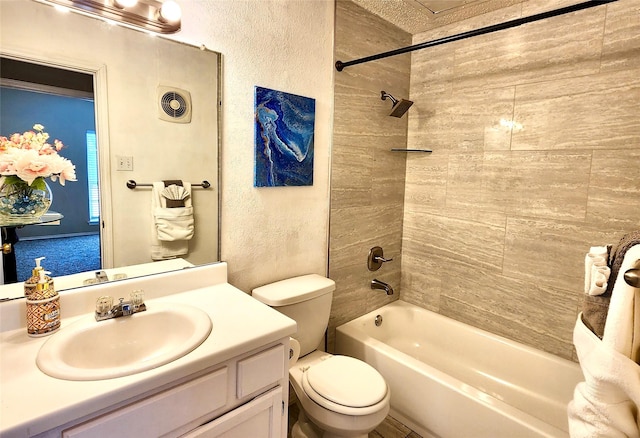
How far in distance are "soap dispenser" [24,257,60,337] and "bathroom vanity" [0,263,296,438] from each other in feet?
0.11

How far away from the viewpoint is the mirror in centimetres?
114

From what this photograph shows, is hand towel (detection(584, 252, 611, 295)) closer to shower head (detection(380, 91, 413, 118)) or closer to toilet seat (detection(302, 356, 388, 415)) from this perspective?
toilet seat (detection(302, 356, 388, 415))

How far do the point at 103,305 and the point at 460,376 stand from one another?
2035 mm

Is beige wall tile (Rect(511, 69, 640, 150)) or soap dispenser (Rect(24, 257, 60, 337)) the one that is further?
beige wall tile (Rect(511, 69, 640, 150))

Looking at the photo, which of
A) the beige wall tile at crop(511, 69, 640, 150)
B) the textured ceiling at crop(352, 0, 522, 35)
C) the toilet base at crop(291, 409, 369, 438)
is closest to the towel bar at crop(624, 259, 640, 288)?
the beige wall tile at crop(511, 69, 640, 150)

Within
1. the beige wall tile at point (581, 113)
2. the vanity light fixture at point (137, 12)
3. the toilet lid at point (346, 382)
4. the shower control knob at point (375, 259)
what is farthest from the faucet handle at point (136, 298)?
the beige wall tile at point (581, 113)

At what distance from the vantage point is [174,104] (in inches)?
56.1

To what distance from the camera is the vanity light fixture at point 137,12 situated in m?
1.18

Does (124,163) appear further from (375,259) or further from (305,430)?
(375,259)

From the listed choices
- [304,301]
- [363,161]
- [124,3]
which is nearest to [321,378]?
[304,301]

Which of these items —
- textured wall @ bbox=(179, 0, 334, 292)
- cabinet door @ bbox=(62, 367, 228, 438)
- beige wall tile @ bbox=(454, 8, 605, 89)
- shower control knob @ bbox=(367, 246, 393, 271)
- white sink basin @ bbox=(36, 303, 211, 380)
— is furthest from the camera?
shower control knob @ bbox=(367, 246, 393, 271)

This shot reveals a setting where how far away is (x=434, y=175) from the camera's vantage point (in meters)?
2.42

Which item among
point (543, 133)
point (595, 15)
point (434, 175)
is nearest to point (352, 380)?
point (434, 175)

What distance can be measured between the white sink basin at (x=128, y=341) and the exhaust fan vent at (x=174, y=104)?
2.48ft
